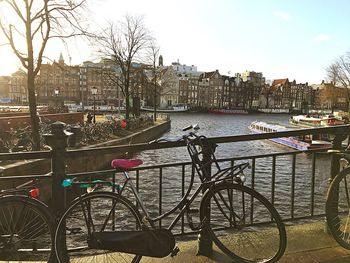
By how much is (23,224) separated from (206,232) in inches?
60.1

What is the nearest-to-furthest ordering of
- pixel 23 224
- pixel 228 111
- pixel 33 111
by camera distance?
pixel 23 224 < pixel 33 111 < pixel 228 111

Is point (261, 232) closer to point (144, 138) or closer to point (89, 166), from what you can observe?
point (89, 166)

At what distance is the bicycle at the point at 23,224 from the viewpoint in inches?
101

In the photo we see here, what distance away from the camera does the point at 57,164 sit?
8.72 ft

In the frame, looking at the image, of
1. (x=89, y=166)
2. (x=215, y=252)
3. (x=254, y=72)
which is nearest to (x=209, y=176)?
(x=215, y=252)

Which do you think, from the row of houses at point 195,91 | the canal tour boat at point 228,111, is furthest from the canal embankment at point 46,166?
the canal tour boat at point 228,111

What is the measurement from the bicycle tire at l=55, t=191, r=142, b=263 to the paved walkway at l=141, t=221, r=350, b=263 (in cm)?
41

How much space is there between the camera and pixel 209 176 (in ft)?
9.16

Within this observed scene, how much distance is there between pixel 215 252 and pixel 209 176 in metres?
0.77

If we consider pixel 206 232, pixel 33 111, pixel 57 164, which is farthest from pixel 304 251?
pixel 33 111

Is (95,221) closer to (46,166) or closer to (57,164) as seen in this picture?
(57,164)

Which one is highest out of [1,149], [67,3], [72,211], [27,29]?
[67,3]

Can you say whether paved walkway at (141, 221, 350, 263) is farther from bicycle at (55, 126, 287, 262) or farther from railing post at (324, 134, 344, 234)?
railing post at (324, 134, 344, 234)

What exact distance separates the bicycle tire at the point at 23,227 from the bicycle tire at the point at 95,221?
11 cm
